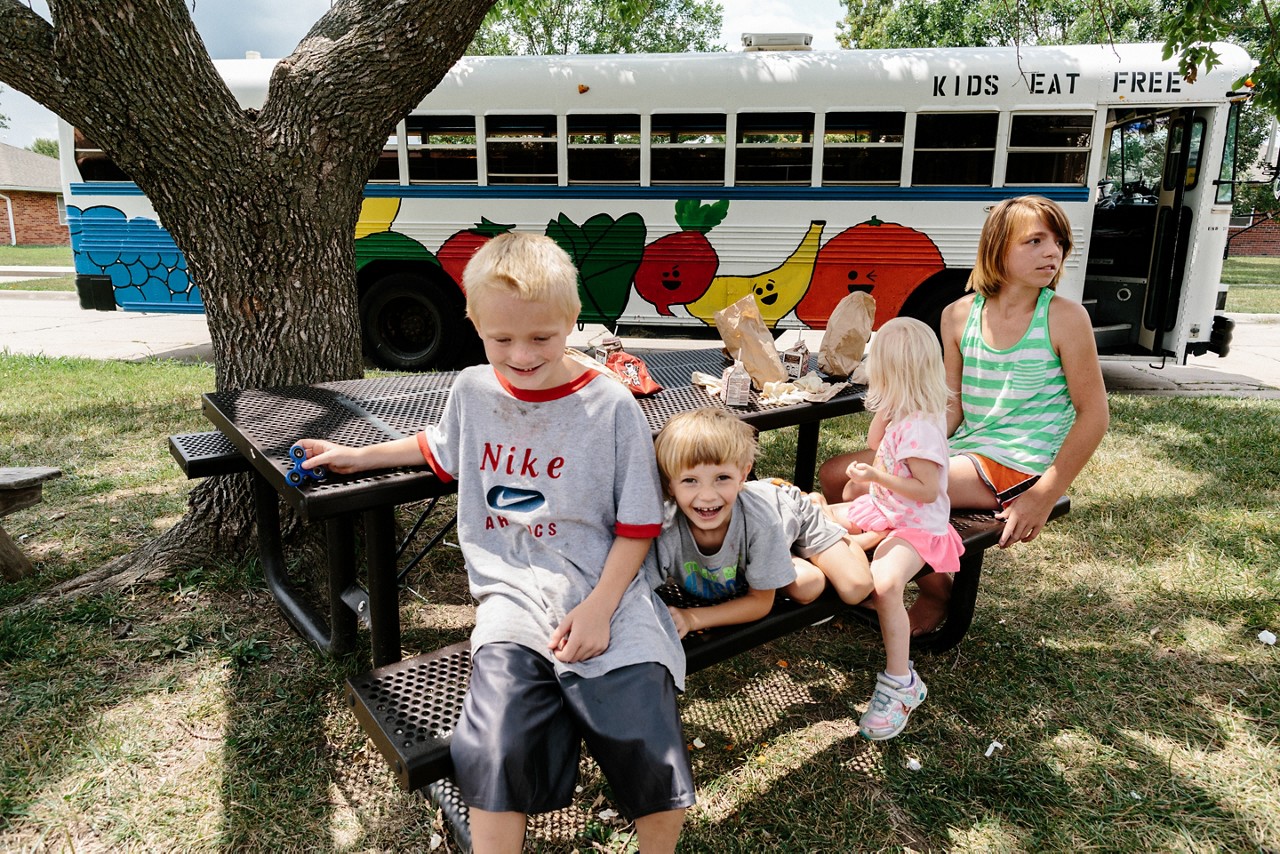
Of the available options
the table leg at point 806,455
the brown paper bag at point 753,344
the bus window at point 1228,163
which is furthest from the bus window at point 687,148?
the brown paper bag at point 753,344

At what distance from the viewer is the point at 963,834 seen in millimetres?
1965

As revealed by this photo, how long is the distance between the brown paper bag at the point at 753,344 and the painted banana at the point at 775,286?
14.3ft

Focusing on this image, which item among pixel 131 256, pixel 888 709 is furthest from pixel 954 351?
pixel 131 256

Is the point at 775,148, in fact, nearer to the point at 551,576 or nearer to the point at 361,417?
the point at 361,417

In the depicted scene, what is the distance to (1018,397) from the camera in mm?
2529

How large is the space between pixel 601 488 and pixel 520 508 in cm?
18

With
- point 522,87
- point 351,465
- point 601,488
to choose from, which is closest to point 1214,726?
point 601,488

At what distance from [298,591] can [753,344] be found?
1.82 meters

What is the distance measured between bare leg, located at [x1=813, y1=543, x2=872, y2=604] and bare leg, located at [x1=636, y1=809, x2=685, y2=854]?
808mm

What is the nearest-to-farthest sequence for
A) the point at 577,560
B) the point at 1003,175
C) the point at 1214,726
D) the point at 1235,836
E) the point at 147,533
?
the point at 577,560 → the point at 1235,836 → the point at 1214,726 → the point at 147,533 → the point at 1003,175

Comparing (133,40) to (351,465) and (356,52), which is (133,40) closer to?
(356,52)

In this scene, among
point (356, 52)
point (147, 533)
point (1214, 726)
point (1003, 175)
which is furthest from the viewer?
point (1003, 175)

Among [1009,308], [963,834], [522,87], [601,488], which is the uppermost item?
[522,87]

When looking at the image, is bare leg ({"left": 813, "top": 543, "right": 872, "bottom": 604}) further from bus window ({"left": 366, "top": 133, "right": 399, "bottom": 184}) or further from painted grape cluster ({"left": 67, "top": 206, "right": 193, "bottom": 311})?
painted grape cluster ({"left": 67, "top": 206, "right": 193, "bottom": 311})
